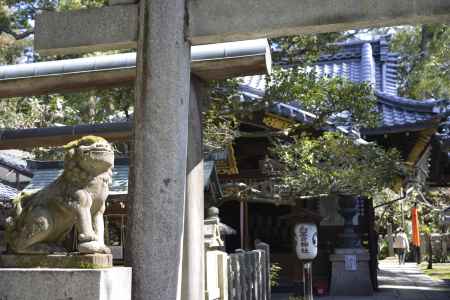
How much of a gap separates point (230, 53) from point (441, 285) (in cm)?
1250

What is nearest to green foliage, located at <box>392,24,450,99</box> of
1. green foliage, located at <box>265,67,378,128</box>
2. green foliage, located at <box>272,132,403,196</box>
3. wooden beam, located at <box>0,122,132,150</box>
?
green foliage, located at <box>265,67,378,128</box>

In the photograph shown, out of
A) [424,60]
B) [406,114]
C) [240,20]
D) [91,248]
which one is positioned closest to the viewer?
[91,248]

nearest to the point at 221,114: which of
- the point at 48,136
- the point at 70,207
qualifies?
the point at 48,136

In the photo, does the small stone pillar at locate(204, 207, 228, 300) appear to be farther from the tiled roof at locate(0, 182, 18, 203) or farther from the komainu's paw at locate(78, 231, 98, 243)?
the tiled roof at locate(0, 182, 18, 203)

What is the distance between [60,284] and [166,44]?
1.83m

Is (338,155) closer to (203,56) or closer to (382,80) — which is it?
(203,56)

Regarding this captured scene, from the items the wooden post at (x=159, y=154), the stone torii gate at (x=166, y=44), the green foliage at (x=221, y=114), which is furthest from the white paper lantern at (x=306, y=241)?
the wooden post at (x=159, y=154)

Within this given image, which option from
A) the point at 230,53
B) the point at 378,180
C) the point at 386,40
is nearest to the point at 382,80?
the point at 386,40

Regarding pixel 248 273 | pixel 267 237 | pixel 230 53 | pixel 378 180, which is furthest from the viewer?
pixel 267 237

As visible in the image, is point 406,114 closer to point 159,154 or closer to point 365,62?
point 365,62

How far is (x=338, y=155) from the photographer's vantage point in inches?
389

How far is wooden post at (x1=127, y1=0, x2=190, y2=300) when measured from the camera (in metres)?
4.02

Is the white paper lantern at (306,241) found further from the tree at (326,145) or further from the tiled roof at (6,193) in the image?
the tiled roof at (6,193)

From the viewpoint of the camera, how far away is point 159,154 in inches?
161
